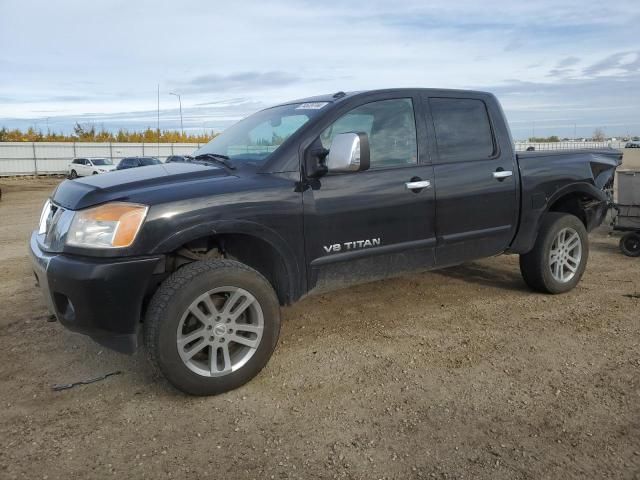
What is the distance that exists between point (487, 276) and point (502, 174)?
1.76 meters

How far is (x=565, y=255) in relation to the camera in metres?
5.23

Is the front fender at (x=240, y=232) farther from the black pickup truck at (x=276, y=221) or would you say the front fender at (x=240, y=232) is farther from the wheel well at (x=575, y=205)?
the wheel well at (x=575, y=205)

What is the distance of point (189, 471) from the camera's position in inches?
101

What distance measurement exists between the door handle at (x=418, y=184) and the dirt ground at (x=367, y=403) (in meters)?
1.17

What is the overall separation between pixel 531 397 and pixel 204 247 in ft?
7.43

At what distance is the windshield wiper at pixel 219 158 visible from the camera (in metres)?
3.76

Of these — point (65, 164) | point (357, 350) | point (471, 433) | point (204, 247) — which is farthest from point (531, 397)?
point (65, 164)

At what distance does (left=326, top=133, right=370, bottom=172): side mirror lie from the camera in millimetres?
3463

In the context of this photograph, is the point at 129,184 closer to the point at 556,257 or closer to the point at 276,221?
the point at 276,221

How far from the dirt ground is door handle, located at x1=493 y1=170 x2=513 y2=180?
3.92 ft

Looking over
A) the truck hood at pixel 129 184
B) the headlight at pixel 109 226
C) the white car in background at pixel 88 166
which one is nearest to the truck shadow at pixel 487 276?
the truck hood at pixel 129 184

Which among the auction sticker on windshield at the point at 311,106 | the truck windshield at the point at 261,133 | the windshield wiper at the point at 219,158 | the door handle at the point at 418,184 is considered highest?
the auction sticker on windshield at the point at 311,106

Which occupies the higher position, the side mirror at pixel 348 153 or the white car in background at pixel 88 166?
the side mirror at pixel 348 153

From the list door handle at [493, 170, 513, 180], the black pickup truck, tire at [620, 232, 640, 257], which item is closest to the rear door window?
the black pickup truck
